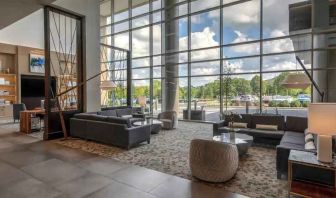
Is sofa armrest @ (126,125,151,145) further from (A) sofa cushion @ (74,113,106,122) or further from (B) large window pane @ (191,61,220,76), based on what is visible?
(B) large window pane @ (191,61,220,76)

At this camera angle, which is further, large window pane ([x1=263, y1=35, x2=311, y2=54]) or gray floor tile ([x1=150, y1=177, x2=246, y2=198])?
large window pane ([x1=263, y1=35, x2=311, y2=54])

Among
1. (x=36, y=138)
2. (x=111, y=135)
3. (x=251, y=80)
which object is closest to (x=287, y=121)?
(x=251, y=80)

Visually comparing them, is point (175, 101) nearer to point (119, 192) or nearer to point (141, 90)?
point (141, 90)

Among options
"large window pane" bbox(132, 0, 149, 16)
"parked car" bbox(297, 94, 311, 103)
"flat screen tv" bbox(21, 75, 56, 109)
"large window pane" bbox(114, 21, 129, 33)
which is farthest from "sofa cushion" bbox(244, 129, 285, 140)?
"flat screen tv" bbox(21, 75, 56, 109)

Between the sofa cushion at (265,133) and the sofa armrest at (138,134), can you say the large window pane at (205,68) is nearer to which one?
the sofa cushion at (265,133)

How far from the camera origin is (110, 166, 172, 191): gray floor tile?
323 centimetres

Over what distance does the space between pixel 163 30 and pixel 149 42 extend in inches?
42.1

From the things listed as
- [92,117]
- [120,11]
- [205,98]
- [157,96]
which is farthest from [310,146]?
[120,11]

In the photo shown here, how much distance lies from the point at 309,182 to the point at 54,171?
13.6 ft

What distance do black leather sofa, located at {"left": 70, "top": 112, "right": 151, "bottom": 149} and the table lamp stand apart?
12.4 feet

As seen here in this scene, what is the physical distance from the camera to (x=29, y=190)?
Answer: 303 cm

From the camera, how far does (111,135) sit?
5375 millimetres

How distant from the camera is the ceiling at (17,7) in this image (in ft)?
17.2

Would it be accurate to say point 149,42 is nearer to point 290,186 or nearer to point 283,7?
point 283,7
